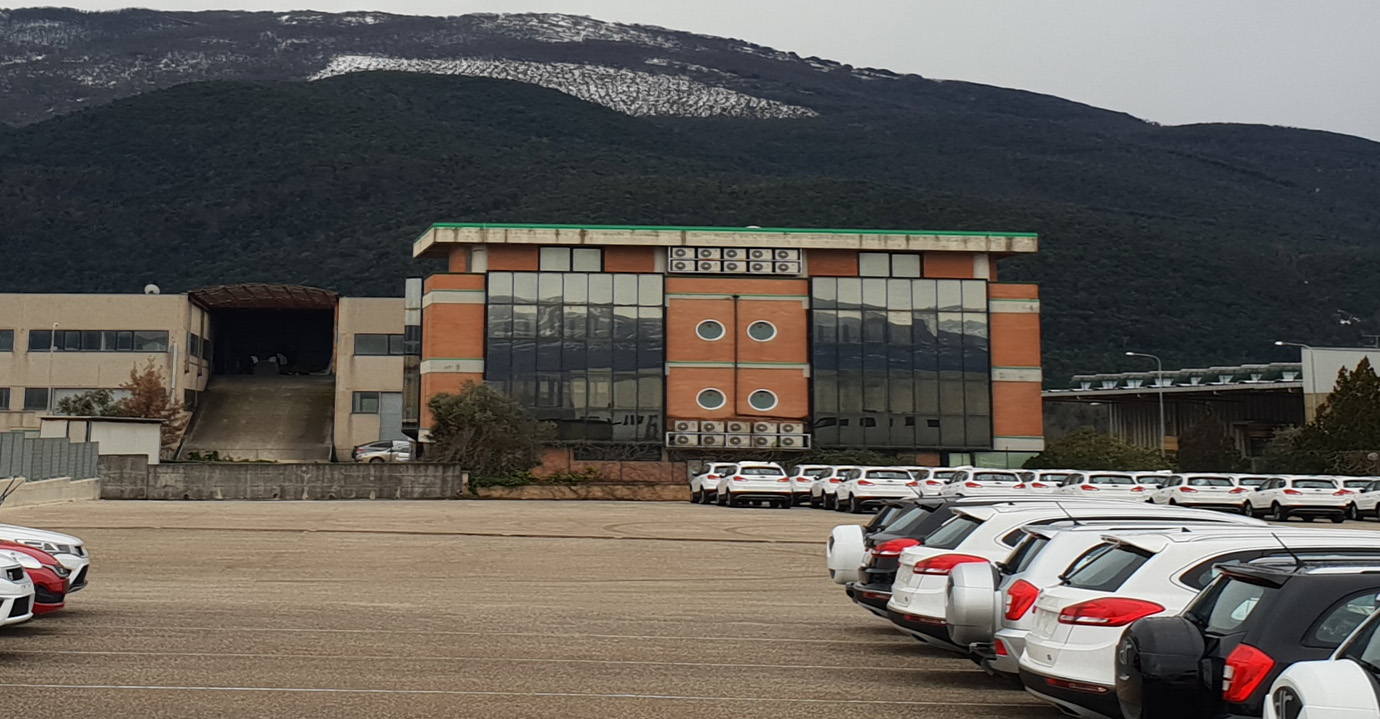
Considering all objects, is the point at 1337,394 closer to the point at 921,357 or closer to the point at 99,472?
the point at 921,357

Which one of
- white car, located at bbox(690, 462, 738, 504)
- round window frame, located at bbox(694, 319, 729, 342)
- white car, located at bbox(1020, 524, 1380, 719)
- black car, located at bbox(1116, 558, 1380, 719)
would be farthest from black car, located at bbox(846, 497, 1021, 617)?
round window frame, located at bbox(694, 319, 729, 342)

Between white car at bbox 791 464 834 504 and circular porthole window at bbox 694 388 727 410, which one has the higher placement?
circular porthole window at bbox 694 388 727 410

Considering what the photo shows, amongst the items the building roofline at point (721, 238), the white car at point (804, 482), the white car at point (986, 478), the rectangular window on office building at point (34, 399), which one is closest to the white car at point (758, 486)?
the white car at point (804, 482)

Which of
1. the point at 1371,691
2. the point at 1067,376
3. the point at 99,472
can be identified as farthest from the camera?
the point at 1067,376

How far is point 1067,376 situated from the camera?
394 feet

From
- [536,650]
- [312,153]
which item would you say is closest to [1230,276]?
[312,153]

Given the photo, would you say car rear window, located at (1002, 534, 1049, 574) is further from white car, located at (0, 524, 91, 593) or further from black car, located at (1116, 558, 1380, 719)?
white car, located at (0, 524, 91, 593)

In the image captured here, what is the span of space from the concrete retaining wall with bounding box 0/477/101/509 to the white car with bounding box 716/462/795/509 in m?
20.3

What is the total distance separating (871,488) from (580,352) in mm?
26048

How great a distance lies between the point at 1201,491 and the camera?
153ft

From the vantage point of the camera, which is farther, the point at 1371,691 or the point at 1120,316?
the point at 1120,316

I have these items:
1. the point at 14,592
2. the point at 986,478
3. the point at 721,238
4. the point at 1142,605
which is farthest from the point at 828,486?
the point at 1142,605

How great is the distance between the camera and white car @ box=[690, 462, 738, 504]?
2000 inches

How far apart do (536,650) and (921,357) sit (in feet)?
183
